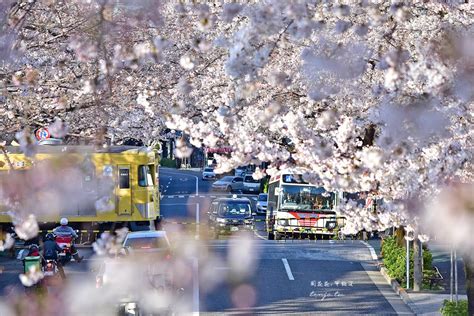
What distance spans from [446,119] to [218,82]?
886 cm

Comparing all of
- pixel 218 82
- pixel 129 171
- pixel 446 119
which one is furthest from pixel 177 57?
pixel 129 171

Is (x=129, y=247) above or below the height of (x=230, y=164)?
below

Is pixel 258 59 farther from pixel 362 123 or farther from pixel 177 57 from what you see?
pixel 177 57

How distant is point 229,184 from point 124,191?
32696mm

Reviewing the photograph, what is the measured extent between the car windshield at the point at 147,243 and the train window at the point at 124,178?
11.5 meters

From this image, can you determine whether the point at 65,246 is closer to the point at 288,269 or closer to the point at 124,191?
the point at 288,269

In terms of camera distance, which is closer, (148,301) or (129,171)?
(148,301)

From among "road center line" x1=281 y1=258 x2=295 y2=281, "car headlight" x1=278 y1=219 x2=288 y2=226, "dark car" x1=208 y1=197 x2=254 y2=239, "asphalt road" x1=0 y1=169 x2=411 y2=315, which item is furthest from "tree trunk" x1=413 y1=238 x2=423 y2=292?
"dark car" x1=208 y1=197 x2=254 y2=239

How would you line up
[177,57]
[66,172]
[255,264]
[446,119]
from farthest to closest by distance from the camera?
1. [255,264]
2. [177,57]
3. [66,172]
4. [446,119]

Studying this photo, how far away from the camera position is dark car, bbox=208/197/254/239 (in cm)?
3778

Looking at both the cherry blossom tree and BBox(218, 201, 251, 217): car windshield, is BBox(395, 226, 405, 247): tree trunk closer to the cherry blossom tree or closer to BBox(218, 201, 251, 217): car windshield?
the cherry blossom tree

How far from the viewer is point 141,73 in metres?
17.3

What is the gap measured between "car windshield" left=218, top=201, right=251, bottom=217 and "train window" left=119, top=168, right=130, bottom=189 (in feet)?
19.9

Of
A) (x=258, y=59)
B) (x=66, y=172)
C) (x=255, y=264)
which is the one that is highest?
(x=258, y=59)
